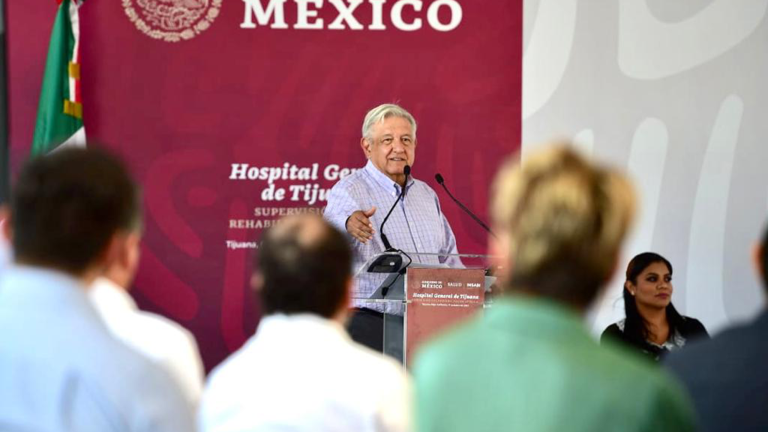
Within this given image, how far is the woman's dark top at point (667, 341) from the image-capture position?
5574 millimetres

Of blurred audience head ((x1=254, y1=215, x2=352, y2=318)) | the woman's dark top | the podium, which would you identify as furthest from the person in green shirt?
the woman's dark top

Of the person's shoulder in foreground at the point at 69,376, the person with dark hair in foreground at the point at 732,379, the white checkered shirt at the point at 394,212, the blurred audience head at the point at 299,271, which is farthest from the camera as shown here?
the white checkered shirt at the point at 394,212

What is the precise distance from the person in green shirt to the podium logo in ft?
17.4

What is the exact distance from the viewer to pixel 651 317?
5.74 m

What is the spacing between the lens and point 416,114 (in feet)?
21.4

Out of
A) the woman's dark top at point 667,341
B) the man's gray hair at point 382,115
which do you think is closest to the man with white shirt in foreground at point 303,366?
the woman's dark top at point 667,341

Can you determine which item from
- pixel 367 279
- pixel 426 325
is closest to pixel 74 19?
pixel 367 279

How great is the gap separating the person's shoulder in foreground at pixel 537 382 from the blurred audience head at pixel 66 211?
19.5 inches

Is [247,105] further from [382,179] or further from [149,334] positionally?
[149,334]

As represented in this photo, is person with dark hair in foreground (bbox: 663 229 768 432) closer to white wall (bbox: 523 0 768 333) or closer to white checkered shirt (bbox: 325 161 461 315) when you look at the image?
white checkered shirt (bbox: 325 161 461 315)

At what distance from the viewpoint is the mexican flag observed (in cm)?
611

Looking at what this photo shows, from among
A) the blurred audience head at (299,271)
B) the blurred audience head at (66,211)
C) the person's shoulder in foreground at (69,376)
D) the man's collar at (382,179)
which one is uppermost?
the man's collar at (382,179)

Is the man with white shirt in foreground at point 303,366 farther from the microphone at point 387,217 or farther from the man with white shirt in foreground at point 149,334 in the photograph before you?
the microphone at point 387,217

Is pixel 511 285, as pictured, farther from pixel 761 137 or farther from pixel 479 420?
pixel 761 137
